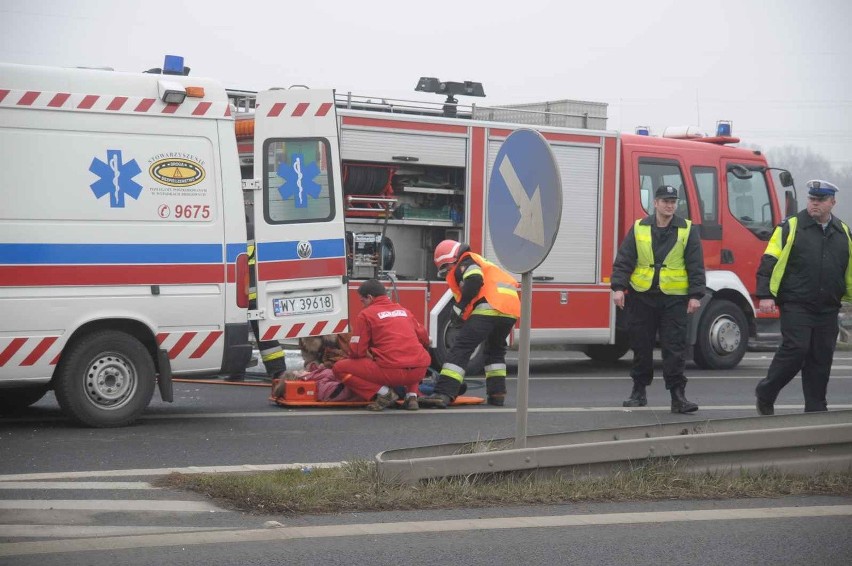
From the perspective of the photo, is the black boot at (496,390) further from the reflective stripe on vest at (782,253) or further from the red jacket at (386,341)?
the reflective stripe on vest at (782,253)

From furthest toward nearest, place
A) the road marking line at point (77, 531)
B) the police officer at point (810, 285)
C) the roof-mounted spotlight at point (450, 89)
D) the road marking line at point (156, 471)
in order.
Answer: the roof-mounted spotlight at point (450, 89) → the police officer at point (810, 285) → the road marking line at point (156, 471) → the road marking line at point (77, 531)

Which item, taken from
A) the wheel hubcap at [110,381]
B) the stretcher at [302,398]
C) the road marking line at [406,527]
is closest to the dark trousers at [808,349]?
the road marking line at [406,527]

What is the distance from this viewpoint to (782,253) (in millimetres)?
8672

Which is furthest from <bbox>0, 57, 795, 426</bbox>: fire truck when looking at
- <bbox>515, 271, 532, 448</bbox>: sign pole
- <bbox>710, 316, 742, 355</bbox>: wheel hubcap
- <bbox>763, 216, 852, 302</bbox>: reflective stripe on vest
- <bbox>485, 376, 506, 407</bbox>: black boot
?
<bbox>763, 216, 852, 302</bbox>: reflective stripe on vest

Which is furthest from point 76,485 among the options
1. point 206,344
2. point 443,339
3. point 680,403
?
point 443,339

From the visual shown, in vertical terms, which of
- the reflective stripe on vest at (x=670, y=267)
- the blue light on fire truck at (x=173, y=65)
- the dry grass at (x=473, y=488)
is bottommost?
the dry grass at (x=473, y=488)

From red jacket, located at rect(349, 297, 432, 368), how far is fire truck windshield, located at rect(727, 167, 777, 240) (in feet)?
21.7

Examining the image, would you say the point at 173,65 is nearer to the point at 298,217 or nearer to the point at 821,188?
the point at 298,217

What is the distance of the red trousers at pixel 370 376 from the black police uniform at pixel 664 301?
1.92 meters

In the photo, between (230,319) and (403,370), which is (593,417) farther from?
(230,319)

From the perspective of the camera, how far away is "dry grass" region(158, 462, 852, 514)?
6105mm

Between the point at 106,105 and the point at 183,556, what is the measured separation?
4591 millimetres

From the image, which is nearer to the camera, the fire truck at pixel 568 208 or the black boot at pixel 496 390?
the black boot at pixel 496 390

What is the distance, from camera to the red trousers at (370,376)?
10.1 m
